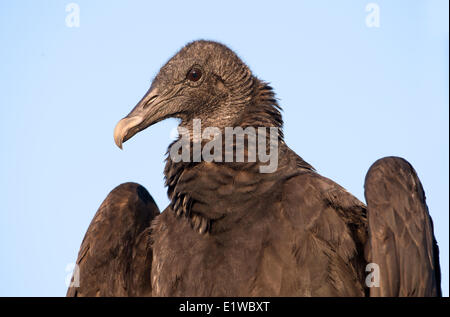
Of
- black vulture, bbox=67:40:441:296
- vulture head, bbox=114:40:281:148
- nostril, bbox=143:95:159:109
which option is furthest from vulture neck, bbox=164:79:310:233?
nostril, bbox=143:95:159:109

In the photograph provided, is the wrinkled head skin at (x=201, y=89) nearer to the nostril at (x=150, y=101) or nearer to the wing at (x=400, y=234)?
the nostril at (x=150, y=101)

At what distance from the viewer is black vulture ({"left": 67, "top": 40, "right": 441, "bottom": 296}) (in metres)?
4.79

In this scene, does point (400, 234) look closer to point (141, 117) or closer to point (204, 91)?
point (204, 91)

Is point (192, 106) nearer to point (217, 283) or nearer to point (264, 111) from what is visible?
point (264, 111)

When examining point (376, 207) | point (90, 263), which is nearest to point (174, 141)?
point (90, 263)

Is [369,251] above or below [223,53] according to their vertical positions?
below

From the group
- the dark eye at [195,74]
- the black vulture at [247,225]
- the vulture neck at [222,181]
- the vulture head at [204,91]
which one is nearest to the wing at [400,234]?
the black vulture at [247,225]

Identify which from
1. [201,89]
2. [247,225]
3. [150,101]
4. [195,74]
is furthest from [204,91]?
[247,225]

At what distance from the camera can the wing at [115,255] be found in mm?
5438

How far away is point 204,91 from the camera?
5734 mm

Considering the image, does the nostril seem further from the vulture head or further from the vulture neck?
the vulture neck

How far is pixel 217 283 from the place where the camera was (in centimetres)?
486
